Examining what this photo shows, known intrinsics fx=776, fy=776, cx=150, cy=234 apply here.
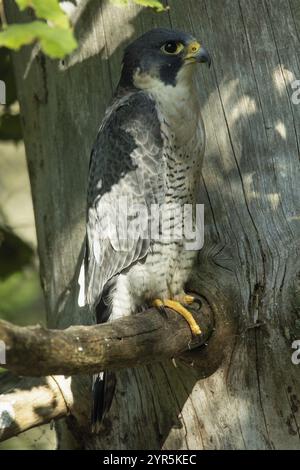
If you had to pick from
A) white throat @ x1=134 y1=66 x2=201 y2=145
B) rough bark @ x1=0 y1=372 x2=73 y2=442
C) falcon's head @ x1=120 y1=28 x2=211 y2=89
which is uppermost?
falcon's head @ x1=120 y1=28 x2=211 y2=89

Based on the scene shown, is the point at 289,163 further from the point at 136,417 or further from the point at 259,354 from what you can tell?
the point at 136,417

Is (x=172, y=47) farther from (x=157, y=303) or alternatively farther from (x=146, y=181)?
(x=157, y=303)

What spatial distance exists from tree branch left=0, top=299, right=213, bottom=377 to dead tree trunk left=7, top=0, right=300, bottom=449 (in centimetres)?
→ 23

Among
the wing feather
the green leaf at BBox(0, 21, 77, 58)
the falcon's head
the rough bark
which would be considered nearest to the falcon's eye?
the falcon's head

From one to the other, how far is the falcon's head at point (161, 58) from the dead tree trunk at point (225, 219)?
9.2 inches

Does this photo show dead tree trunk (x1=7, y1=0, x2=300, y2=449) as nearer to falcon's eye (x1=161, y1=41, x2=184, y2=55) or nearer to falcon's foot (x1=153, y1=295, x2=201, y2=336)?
falcon's foot (x1=153, y1=295, x2=201, y2=336)

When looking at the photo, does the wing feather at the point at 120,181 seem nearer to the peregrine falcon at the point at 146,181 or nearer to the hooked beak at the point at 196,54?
the peregrine falcon at the point at 146,181

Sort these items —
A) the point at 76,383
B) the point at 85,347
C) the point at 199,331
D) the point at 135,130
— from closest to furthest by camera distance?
the point at 85,347 → the point at 199,331 → the point at 135,130 → the point at 76,383

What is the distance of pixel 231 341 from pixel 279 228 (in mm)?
585

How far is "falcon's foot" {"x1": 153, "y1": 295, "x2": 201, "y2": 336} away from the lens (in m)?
3.56

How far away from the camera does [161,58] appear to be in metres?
3.89

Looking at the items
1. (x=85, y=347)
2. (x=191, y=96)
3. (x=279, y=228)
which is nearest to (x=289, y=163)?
(x=279, y=228)

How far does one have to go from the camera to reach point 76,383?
4.14 meters

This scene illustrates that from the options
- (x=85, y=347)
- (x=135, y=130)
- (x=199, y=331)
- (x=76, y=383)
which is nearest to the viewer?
(x=85, y=347)
